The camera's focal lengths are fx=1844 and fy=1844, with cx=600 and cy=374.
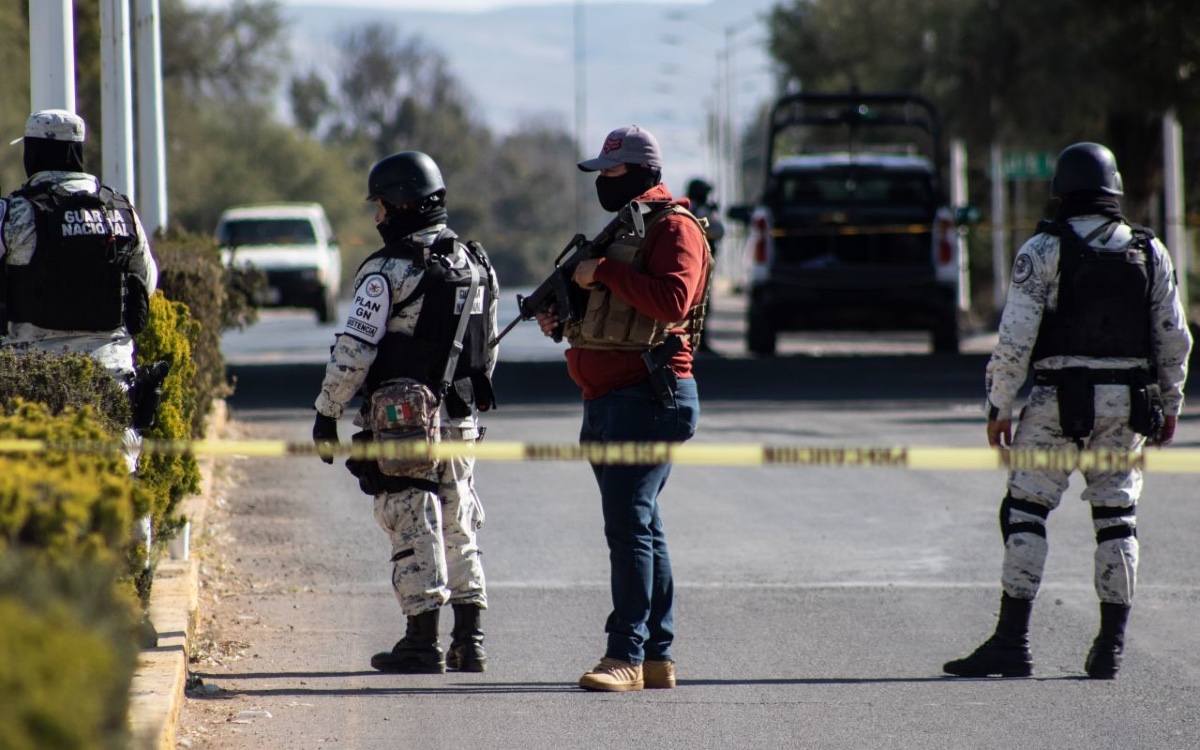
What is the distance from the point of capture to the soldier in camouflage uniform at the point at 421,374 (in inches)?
245

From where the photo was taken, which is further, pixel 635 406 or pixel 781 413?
pixel 781 413

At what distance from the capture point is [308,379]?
18172 millimetres

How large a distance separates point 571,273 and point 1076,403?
1808 millimetres

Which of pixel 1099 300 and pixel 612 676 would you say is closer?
pixel 612 676

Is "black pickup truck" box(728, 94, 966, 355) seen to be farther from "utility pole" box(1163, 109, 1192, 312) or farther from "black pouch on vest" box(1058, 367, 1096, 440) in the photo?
"black pouch on vest" box(1058, 367, 1096, 440)

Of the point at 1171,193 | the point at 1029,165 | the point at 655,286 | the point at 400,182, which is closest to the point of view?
the point at 655,286

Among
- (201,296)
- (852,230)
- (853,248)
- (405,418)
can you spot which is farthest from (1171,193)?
(405,418)

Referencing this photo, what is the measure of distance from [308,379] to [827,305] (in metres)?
5.41

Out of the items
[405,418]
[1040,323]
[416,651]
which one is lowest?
[416,651]

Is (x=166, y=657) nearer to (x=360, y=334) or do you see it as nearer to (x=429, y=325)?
(x=360, y=334)

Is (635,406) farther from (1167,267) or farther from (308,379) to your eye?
(308,379)

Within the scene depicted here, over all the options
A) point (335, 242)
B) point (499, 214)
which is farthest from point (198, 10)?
point (499, 214)

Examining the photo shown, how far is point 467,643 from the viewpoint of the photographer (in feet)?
21.1

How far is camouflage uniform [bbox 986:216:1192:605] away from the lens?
251 inches
